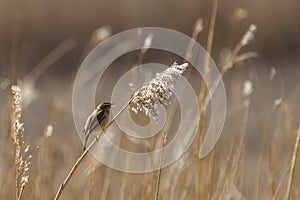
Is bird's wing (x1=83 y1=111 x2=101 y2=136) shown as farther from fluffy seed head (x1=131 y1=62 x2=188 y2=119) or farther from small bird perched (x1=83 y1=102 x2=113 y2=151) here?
fluffy seed head (x1=131 y1=62 x2=188 y2=119)

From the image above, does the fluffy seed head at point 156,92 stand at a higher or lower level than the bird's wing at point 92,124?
lower

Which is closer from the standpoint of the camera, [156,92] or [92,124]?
[156,92]

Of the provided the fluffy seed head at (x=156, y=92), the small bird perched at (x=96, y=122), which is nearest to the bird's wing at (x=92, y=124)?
the small bird perched at (x=96, y=122)

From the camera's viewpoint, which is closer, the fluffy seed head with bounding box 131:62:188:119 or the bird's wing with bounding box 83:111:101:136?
the fluffy seed head with bounding box 131:62:188:119

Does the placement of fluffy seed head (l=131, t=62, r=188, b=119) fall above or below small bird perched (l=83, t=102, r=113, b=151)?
below

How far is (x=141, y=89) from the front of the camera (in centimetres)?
111

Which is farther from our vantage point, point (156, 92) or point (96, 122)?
point (96, 122)

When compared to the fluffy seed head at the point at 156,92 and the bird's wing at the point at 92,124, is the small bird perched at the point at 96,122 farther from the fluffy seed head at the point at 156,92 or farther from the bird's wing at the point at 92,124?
the fluffy seed head at the point at 156,92

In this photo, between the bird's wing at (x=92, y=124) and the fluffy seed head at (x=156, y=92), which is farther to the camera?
the bird's wing at (x=92, y=124)

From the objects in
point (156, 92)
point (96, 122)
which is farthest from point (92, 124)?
point (156, 92)

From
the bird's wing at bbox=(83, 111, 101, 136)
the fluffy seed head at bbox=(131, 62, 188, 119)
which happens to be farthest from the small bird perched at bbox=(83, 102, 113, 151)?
the fluffy seed head at bbox=(131, 62, 188, 119)

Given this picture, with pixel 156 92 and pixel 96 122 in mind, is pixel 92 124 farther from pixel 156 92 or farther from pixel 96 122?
pixel 156 92

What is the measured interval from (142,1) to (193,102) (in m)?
5.62

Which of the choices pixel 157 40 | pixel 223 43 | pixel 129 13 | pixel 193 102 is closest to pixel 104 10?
pixel 129 13
